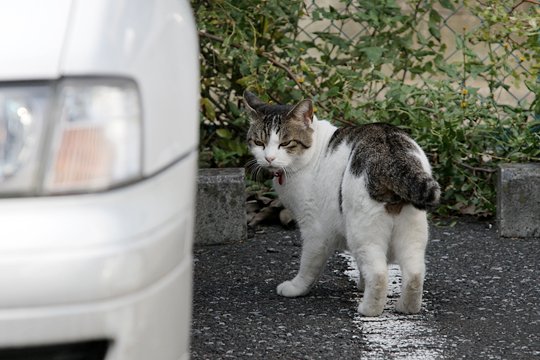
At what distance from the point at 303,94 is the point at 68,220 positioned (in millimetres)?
3836

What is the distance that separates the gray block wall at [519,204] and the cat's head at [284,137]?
1.20 m

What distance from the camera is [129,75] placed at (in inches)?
69.1

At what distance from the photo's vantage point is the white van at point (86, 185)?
1.63m

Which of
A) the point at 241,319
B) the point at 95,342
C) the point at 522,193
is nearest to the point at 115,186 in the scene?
the point at 95,342

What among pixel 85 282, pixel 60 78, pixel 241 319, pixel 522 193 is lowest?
pixel 241 319

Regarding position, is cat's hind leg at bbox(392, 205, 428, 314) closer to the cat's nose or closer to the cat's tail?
the cat's tail

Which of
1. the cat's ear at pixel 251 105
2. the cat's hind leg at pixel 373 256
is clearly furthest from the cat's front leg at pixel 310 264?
the cat's ear at pixel 251 105

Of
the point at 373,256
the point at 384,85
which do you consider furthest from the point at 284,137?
the point at 384,85

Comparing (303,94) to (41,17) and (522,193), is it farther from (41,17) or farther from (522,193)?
(41,17)

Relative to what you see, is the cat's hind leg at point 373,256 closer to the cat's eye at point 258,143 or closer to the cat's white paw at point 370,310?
Result: the cat's white paw at point 370,310

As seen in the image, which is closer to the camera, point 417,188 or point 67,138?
point 67,138

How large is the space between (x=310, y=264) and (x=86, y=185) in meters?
2.41

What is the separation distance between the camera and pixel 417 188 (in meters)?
3.49

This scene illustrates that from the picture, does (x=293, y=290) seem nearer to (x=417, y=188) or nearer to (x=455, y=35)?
(x=417, y=188)
